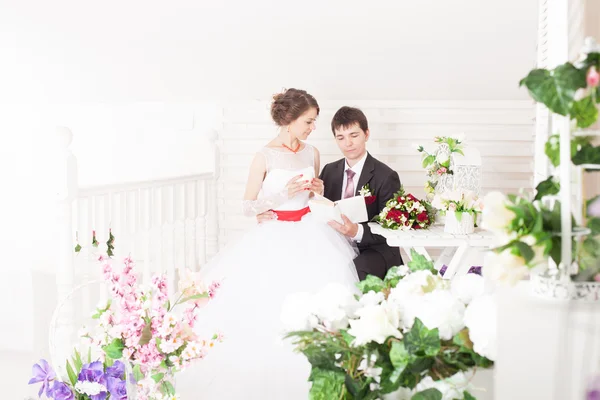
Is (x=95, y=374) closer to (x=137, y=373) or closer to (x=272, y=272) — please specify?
(x=137, y=373)

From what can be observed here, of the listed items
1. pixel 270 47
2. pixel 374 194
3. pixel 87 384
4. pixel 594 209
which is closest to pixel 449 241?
pixel 374 194

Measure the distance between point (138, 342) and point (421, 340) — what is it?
88cm

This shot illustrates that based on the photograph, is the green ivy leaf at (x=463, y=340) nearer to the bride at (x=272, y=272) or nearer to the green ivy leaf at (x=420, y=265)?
the green ivy leaf at (x=420, y=265)

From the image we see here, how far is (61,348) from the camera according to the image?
2395 mm

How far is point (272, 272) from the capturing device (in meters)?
2.91

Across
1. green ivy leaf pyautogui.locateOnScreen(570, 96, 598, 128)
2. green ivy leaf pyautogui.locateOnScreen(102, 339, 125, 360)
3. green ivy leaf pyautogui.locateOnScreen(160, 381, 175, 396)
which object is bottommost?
green ivy leaf pyautogui.locateOnScreen(160, 381, 175, 396)

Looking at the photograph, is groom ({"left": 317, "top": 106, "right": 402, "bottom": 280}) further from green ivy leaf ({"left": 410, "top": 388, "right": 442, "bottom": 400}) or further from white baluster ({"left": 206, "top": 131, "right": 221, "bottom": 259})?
green ivy leaf ({"left": 410, "top": 388, "right": 442, "bottom": 400})

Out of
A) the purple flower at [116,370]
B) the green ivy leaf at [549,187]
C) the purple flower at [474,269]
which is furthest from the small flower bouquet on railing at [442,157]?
the green ivy leaf at [549,187]

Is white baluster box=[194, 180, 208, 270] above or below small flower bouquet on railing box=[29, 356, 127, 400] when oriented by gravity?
above

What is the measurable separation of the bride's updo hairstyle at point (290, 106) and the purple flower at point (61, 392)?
2028 mm

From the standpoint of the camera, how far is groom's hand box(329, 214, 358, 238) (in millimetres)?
3396

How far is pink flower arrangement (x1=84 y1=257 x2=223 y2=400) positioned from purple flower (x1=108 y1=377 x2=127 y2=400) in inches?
4.1

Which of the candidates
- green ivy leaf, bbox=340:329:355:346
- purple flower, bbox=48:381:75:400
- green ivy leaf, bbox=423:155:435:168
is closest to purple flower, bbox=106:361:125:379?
purple flower, bbox=48:381:75:400

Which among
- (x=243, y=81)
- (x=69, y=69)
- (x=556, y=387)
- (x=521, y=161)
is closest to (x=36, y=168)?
(x=69, y=69)
